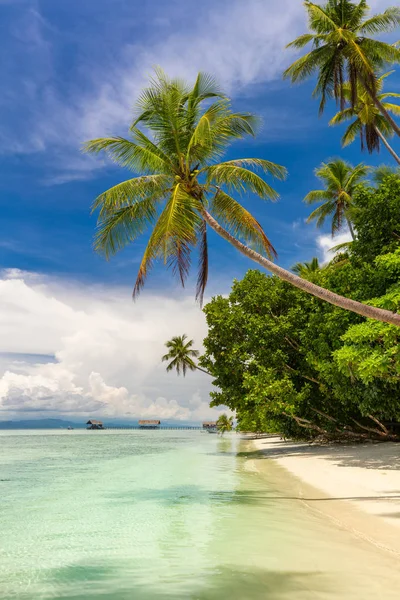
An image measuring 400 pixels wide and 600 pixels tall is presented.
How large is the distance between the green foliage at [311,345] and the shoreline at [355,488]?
1925 millimetres

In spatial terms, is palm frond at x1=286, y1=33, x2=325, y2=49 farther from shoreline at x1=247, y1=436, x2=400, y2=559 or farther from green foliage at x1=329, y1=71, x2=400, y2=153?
shoreline at x1=247, y1=436, x2=400, y2=559

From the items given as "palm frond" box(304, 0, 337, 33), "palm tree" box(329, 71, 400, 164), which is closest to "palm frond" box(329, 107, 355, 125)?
"palm tree" box(329, 71, 400, 164)

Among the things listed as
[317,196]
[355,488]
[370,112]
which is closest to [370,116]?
[370,112]

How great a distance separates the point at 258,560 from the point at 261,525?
2.08 meters

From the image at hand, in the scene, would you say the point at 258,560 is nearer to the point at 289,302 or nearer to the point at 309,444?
the point at 289,302

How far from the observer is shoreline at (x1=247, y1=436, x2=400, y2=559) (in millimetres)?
7414

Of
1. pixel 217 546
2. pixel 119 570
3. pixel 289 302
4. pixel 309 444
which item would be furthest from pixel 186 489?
pixel 309 444

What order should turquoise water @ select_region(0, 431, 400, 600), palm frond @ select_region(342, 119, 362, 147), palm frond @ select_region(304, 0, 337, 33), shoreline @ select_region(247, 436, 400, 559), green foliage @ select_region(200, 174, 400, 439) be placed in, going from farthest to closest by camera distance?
1. palm frond @ select_region(342, 119, 362, 147)
2. palm frond @ select_region(304, 0, 337, 33)
3. green foliage @ select_region(200, 174, 400, 439)
4. shoreline @ select_region(247, 436, 400, 559)
5. turquoise water @ select_region(0, 431, 400, 600)

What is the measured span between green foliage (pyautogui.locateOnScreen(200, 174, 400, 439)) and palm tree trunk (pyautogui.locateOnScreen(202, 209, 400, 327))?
3789mm

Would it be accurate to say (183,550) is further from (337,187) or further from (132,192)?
(337,187)

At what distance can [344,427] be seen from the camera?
76.9ft

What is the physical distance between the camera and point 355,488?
11.4 metres

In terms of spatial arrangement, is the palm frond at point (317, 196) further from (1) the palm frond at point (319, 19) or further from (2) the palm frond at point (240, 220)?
(2) the palm frond at point (240, 220)

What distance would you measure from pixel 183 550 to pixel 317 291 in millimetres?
5001
